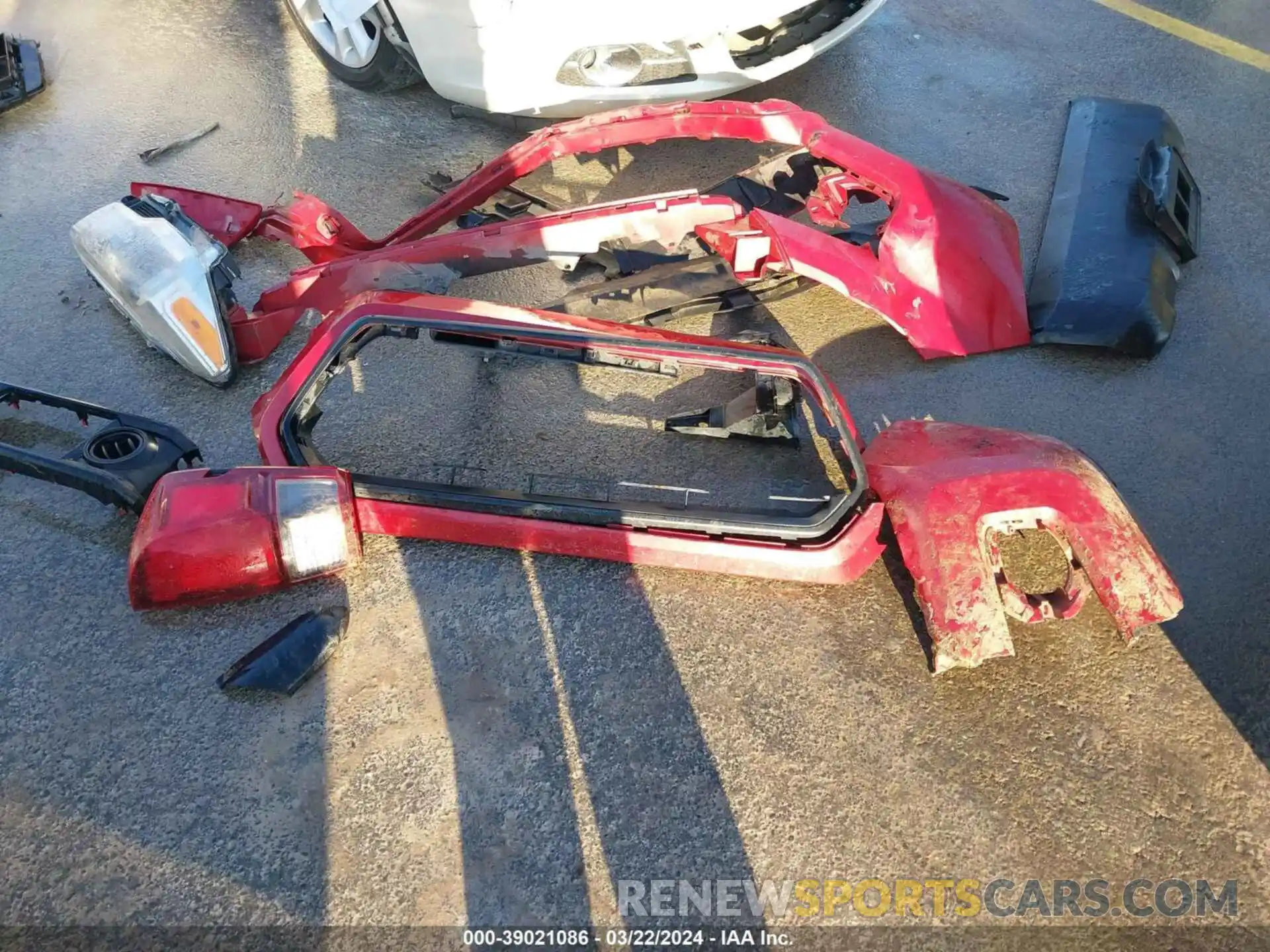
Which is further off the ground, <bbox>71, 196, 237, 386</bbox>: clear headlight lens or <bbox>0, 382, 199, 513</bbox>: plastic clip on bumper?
<bbox>71, 196, 237, 386</bbox>: clear headlight lens

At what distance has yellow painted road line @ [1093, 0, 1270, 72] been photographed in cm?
564

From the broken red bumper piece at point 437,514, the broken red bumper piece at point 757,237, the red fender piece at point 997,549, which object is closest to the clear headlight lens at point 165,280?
the broken red bumper piece at point 757,237

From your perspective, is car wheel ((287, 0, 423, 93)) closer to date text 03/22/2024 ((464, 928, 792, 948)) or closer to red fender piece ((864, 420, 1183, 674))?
red fender piece ((864, 420, 1183, 674))

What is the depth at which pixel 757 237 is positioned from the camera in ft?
11.0

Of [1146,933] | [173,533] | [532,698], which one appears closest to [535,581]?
[532,698]

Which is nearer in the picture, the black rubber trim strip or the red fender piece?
the red fender piece

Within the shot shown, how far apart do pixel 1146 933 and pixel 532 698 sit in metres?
1.65

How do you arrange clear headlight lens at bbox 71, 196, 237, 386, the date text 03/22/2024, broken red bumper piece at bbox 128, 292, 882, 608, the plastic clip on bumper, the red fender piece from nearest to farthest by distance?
the date text 03/22/2024 < the red fender piece < broken red bumper piece at bbox 128, 292, 882, 608 < the plastic clip on bumper < clear headlight lens at bbox 71, 196, 237, 386

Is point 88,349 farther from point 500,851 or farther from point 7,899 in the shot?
point 500,851

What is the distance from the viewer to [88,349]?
3600 millimetres

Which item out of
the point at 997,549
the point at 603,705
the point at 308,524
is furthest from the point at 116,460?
the point at 997,549

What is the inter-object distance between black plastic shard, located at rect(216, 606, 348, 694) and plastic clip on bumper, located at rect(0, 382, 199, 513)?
0.66 metres

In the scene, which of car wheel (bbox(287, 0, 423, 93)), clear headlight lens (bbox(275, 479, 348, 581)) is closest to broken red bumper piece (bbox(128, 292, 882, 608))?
clear headlight lens (bbox(275, 479, 348, 581))

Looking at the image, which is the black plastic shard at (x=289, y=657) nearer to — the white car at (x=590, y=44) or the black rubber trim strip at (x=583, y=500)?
the black rubber trim strip at (x=583, y=500)
